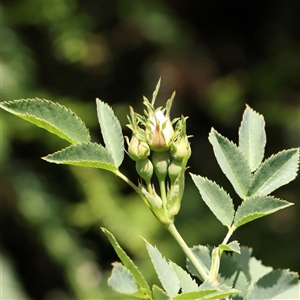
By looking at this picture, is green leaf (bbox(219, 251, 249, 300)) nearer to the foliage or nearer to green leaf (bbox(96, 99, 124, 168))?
the foliage

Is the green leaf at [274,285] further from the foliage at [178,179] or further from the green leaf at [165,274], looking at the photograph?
the green leaf at [165,274]

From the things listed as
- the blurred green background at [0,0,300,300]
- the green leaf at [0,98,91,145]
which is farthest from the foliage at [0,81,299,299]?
the blurred green background at [0,0,300,300]

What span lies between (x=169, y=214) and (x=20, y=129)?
1.49 m

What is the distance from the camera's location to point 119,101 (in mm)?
2479

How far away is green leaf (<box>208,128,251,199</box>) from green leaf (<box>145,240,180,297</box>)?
0.15 metres

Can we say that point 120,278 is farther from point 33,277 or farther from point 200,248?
point 33,277

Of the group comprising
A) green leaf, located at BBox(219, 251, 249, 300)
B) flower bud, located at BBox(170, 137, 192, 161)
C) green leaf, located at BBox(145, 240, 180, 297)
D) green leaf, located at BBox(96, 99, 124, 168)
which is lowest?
green leaf, located at BBox(219, 251, 249, 300)

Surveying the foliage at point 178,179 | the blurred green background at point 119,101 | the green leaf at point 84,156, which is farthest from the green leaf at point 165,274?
the blurred green background at point 119,101

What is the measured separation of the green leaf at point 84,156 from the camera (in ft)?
1.54

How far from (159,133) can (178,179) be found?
0.05 meters

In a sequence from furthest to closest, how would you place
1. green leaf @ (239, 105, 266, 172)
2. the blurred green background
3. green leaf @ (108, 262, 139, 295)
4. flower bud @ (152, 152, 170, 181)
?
the blurred green background < green leaf @ (239, 105, 266, 172) < flower bud @ (152, 152, 170, 181) < green leaf @ (108, 262, 139, 295)

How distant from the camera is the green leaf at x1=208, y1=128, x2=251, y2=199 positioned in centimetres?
56

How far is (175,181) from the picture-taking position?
19.2 inches

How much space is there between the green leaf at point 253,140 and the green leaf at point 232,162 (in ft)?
0.14
